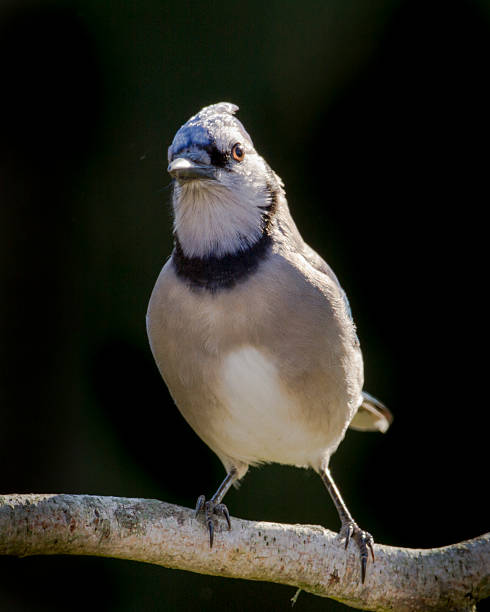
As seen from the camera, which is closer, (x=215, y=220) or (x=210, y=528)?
(x=210, y=528)

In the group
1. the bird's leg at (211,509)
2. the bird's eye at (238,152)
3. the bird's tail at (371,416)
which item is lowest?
the bird's leg at (211,509)

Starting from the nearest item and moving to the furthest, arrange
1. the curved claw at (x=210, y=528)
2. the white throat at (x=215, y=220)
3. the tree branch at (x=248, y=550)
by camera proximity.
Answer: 1. the tree branch at (x=248, y=550)
2. the curved claw at (x=210, y=528)
3. the white throat at (x=215, y=220)

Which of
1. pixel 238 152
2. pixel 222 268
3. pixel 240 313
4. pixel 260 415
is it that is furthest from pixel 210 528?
pixel 238 152

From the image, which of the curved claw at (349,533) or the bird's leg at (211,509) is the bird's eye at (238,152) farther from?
the curved claw at (349,533)

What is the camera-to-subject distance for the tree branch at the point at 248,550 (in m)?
1.59

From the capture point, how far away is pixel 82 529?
5.34ft

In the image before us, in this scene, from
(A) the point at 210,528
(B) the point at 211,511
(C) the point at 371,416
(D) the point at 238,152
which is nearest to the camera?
(A) the point at 210,528

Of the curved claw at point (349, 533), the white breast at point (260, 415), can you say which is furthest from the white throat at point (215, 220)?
the curved claw at point (349, 533)

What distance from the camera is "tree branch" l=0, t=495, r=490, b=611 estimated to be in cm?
159

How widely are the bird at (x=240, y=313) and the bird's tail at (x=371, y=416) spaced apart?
1.44ft

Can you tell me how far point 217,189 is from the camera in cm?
201

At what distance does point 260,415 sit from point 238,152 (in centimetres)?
62

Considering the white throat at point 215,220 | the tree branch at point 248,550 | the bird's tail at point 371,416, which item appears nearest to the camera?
the tree branch at point 248,550

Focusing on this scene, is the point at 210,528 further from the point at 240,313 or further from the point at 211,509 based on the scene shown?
the point at 240,313
